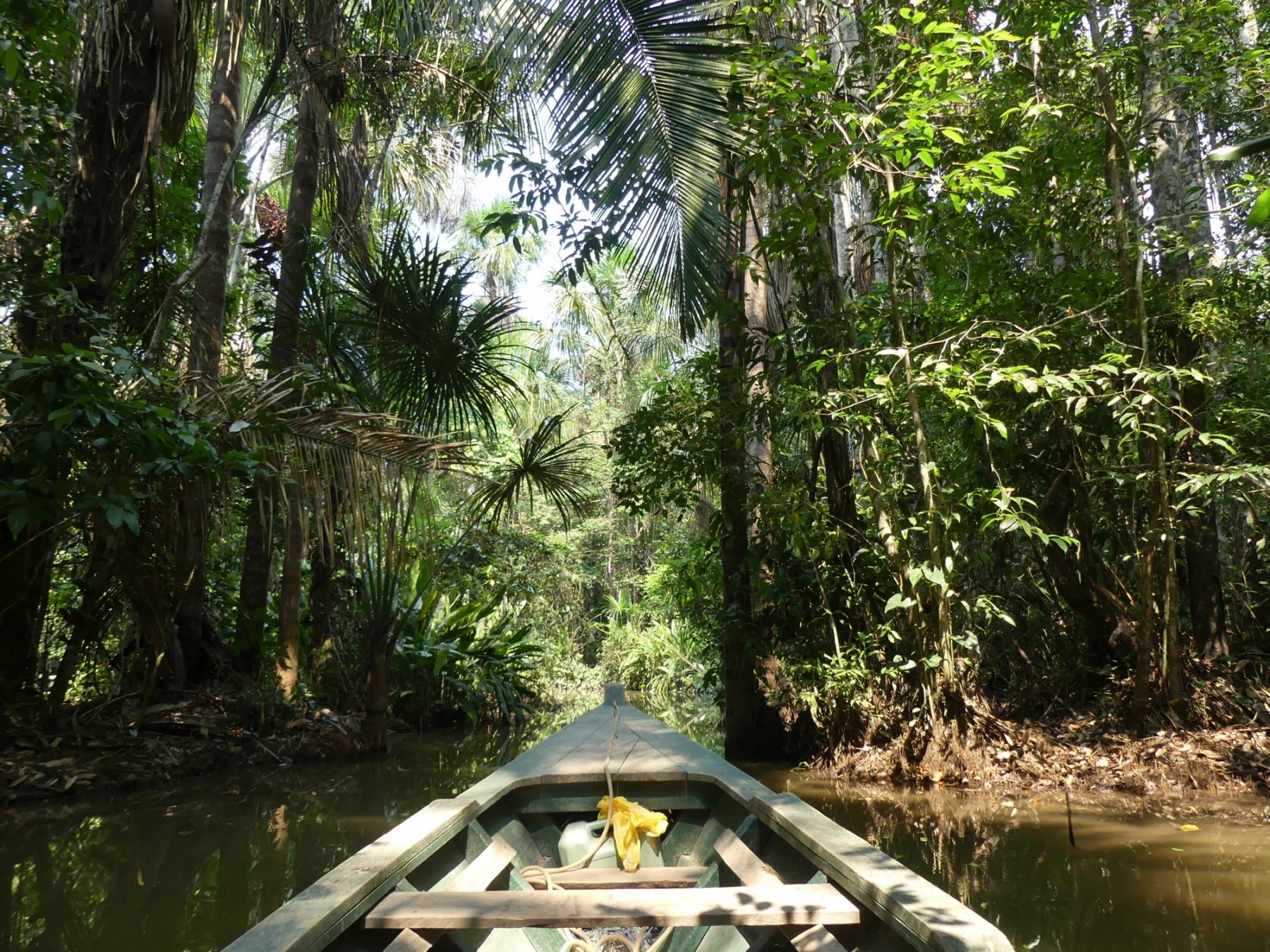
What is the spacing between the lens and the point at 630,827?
10.9 feet

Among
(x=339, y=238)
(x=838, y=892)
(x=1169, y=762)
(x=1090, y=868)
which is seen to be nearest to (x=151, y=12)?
(x=339, y=238)

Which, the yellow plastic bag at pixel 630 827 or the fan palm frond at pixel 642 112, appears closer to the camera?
the yellow plastic bag at pixel 630 827

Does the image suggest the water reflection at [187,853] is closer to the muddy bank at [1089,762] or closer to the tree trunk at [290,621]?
the tree trunk at [290,621]

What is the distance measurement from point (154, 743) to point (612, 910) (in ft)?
18.3

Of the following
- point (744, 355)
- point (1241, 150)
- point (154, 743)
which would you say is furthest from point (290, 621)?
point (1241, 150)

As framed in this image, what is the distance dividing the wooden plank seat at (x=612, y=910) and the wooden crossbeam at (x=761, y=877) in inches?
2.4

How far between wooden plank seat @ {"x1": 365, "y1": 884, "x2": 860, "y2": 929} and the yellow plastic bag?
1.03 metres

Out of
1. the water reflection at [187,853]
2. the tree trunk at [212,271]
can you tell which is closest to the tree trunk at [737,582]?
the water reflection at [187,853]

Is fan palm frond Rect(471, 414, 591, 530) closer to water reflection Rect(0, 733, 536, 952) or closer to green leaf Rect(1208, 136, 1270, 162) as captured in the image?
water reflection Rect(0, 733, 536, 952)

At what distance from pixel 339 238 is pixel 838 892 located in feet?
23.4

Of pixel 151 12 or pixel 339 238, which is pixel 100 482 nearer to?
pixel 151 12

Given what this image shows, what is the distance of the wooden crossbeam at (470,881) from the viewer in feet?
7.07

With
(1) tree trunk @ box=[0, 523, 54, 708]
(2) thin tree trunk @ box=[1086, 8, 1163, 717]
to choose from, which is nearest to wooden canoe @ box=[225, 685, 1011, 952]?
(2) thin tree trunk @ box=[1086, 8, 1163, 717]

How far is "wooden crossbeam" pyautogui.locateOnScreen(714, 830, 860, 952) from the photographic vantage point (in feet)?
7.07
